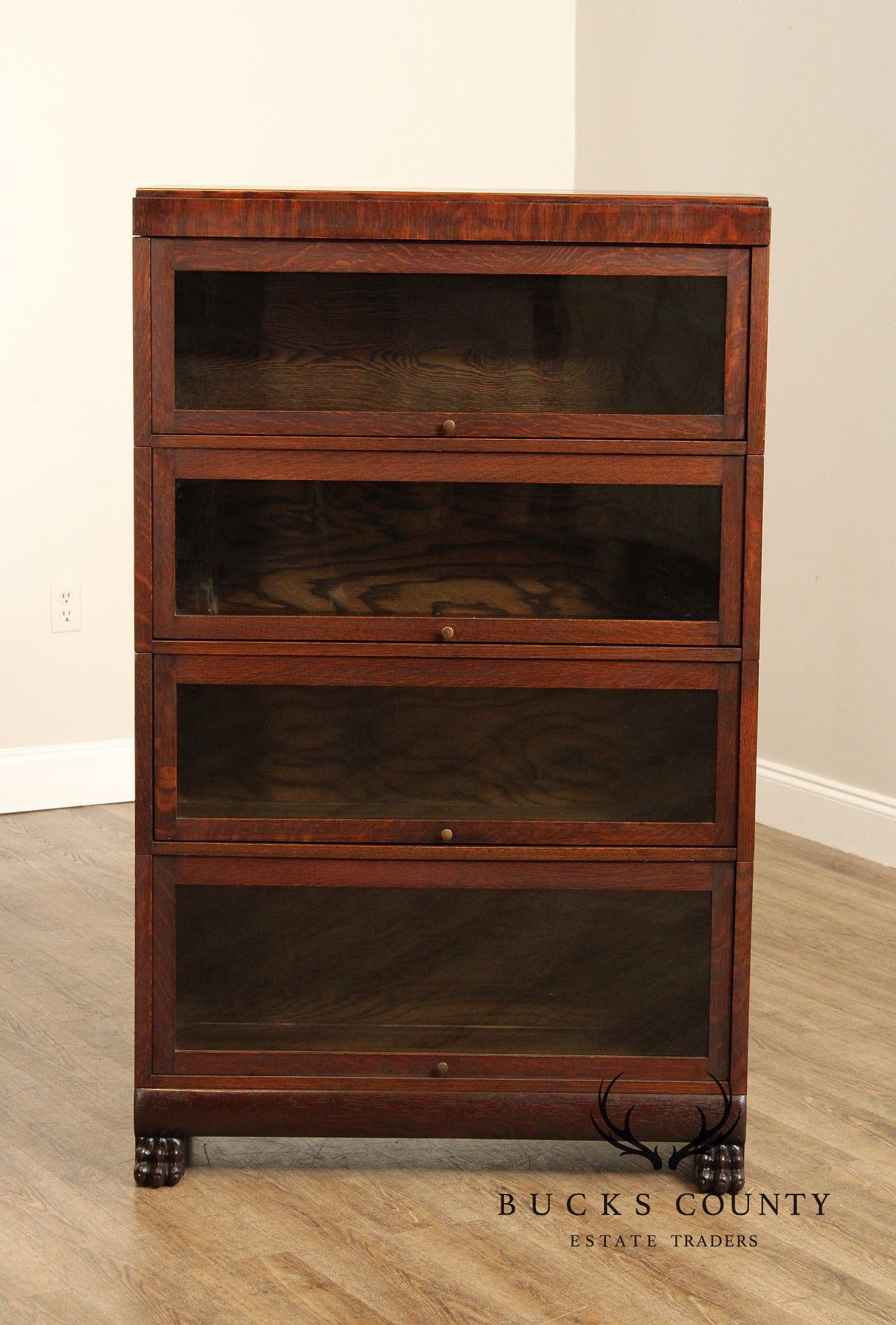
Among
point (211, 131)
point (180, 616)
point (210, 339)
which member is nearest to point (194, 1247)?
point (180, 616)

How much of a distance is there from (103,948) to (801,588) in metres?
1.62

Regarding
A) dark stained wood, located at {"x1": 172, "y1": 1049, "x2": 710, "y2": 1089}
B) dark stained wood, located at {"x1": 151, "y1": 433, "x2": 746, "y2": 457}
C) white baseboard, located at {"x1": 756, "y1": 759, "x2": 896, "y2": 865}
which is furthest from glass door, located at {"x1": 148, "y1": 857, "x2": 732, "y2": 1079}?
white baseboard, located at {"x1": 756, "y1": 759, "x2": 896, "y2": 865}

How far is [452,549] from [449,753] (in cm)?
23

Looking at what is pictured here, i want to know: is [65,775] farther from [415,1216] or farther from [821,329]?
[415,1216]

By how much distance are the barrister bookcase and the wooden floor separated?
0.07 meters

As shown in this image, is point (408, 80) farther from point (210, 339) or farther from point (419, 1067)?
point (419, 1067)

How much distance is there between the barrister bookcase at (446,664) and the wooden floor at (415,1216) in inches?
2.9

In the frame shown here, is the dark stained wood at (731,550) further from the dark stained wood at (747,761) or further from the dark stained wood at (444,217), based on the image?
the dark stained wood at (444,217)

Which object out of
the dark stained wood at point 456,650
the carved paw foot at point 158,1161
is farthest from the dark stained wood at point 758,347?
the carved paw foot at point 158,1161

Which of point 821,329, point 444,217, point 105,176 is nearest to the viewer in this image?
point 444,217

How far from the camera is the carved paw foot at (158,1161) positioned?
182 centimetres

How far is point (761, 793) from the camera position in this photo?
137 inches

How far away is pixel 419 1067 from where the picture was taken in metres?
1.81

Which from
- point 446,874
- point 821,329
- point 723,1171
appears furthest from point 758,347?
point 821,329
